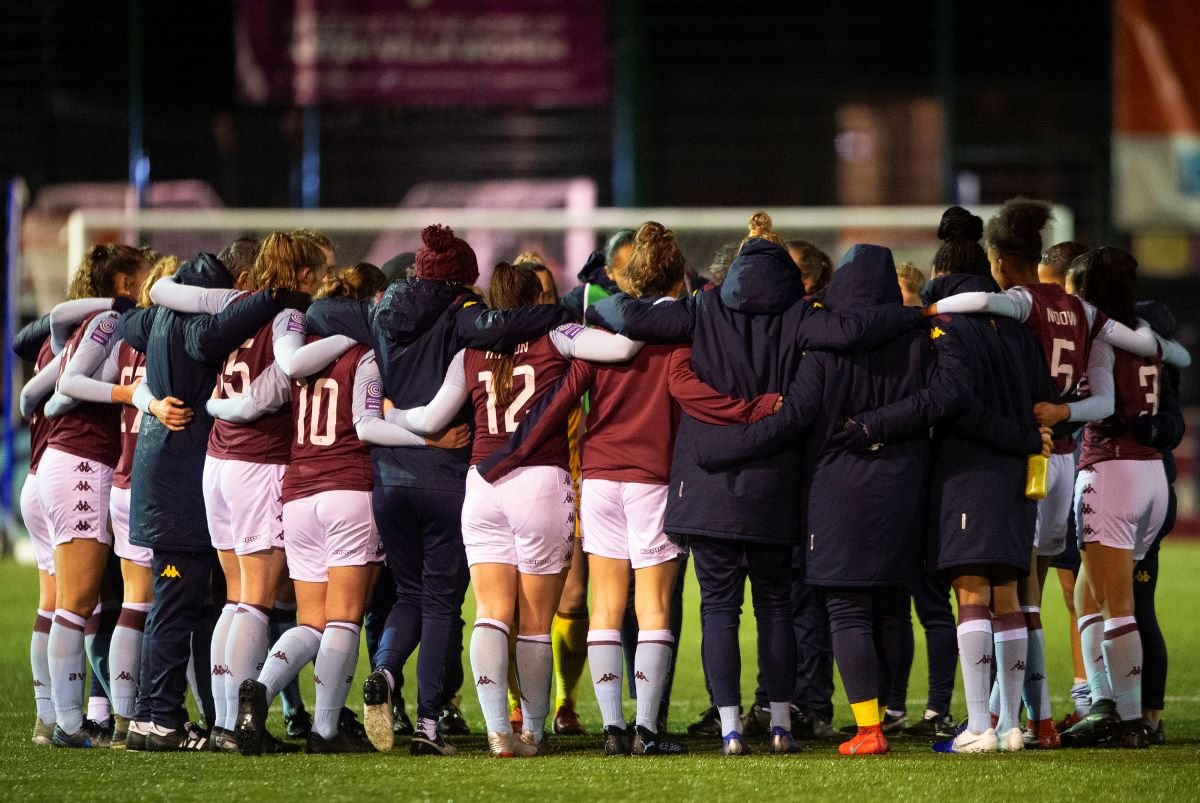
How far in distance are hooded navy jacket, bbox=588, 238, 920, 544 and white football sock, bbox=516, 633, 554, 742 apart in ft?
2.02

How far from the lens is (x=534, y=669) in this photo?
596 centimetres

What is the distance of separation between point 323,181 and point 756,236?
42.4 ft

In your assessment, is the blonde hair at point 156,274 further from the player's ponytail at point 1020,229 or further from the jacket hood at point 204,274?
the player's ponytail at point 1020,229

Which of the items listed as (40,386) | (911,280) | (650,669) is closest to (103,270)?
(40,386)

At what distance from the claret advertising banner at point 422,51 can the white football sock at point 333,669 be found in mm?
12163

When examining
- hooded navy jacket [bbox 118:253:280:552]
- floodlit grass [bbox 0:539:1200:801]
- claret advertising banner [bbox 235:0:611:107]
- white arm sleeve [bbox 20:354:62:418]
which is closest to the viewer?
floodlit grass [bbox 0:539:1200:801]

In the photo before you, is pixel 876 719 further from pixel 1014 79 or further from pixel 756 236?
pixel 1014 79

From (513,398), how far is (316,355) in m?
0.71

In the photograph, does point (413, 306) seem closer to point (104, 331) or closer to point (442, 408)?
point (442, 408)

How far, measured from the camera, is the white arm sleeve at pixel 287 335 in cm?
604

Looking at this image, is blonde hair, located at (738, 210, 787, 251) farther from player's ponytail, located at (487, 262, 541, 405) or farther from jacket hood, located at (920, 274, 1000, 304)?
player's ponytail, located at (487, 262, 541, 405)

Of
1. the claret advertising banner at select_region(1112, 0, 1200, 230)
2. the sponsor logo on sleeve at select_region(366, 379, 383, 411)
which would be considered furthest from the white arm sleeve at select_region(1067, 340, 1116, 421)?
the claret advertising banner at select_region(1112, 0, 1200, 230)

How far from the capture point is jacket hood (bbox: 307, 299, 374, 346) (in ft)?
20.1

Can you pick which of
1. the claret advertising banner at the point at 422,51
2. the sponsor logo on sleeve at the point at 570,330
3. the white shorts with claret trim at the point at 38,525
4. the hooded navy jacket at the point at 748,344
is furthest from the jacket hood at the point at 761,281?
the claret advertising banner at the point at 422,51
